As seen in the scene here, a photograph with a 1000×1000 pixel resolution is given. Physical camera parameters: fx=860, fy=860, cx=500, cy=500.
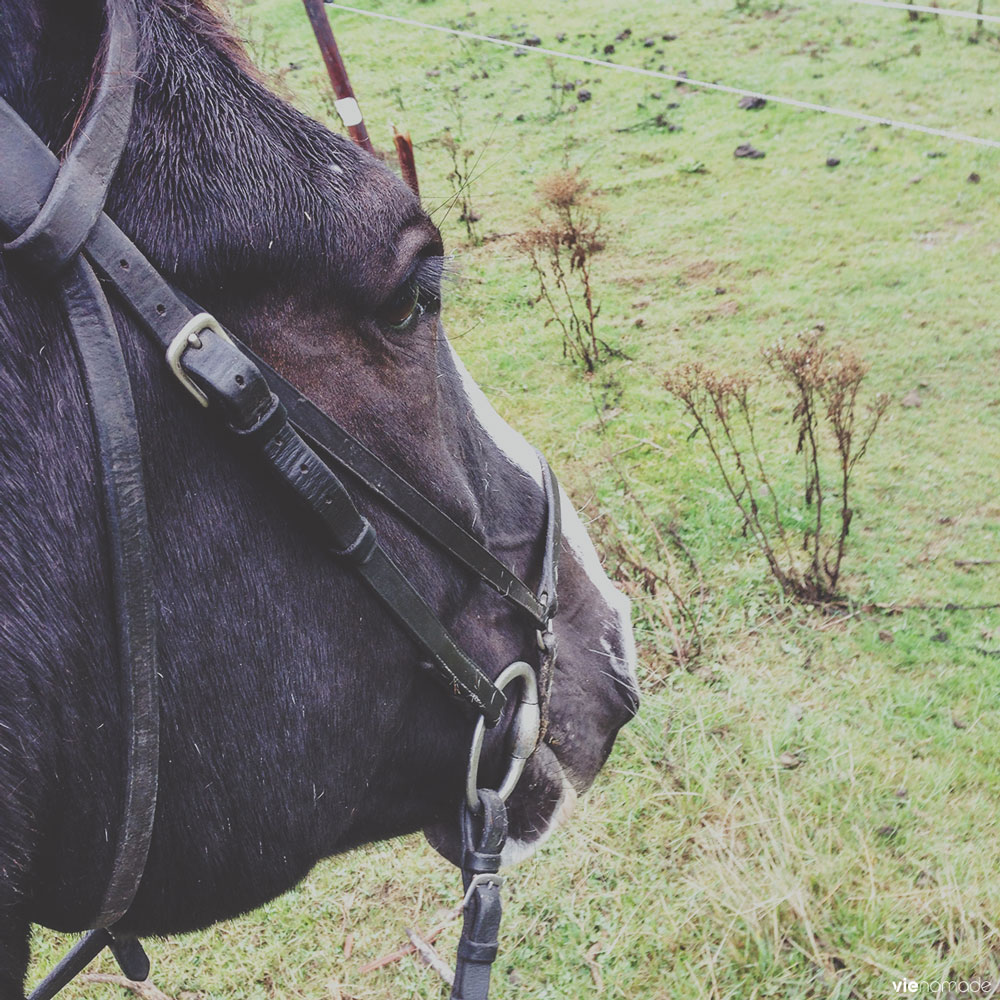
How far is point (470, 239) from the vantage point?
679cm

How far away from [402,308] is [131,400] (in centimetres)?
44

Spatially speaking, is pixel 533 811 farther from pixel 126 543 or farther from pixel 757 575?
pixel 757 575

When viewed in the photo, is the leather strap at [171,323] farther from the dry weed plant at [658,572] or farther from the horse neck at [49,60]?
the dry weed plant at [658,572]

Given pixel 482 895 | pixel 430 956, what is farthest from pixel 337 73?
pixel 482 895

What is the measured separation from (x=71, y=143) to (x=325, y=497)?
0.50 metres

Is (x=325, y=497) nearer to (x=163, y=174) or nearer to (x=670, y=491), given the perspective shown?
(x=163, y=174)

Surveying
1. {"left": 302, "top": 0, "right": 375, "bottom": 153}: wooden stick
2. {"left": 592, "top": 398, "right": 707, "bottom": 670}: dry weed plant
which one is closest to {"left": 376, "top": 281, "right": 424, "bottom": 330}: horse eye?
{"left": 592, "top": 398, "right": 707, "bottom": 670}: dry weed plant

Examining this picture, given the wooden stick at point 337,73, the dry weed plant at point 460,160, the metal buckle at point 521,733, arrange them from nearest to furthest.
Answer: the metal buckle at point 521,733 → the wooden stick at point 337,73 → the dry weed plant at point 460,160

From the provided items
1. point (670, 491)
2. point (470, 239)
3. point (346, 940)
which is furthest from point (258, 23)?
point (346, 940)

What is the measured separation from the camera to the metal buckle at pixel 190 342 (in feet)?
3.26

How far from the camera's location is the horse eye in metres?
1.25

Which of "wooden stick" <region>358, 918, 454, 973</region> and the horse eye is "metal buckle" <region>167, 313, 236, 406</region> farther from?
"wooden stick" <region>358, 918, 454, 973</region>

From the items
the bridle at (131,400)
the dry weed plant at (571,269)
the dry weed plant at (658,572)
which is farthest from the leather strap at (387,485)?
the dry weed plant at (571,269)

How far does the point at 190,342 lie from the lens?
1005mm
